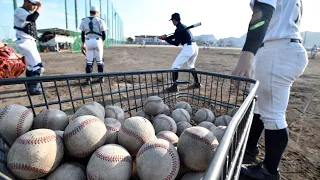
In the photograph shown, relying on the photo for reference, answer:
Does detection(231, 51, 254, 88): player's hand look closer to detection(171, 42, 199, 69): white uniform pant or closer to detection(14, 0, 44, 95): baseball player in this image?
detection(171, 42, 199, 69): white uniform pant

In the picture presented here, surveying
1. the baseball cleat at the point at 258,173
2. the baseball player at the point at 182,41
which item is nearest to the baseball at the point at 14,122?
the baseball cleat at the point at 258,173

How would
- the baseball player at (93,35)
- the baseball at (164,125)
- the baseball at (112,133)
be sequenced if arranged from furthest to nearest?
the baseball player at (93,35)
the baseball at (164,125)
the baseball at (112,133)

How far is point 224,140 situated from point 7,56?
507cm

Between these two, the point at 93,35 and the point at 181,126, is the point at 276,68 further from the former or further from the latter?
the point at 93,35

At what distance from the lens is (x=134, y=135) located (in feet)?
6.00

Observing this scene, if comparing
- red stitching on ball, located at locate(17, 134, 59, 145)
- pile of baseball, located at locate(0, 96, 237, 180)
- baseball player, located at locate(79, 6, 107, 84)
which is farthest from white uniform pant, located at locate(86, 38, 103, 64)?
red stitching on ball, located at locate(17, 134, 59, 145)

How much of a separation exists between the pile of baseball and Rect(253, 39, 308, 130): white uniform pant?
2.70 feet

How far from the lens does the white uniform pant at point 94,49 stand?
693 cm

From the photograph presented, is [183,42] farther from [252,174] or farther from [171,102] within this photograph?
[252,174]

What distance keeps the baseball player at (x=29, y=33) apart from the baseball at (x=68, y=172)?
4.38 m

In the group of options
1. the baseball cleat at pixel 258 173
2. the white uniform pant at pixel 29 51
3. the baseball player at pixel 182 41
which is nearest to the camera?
the baseball cleat at pixel 258 173

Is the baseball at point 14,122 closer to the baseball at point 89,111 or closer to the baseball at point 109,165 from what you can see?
the baseball at point 89,111

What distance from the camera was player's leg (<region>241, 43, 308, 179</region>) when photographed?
2.04 metres

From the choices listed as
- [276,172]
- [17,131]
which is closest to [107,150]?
[17,131]
